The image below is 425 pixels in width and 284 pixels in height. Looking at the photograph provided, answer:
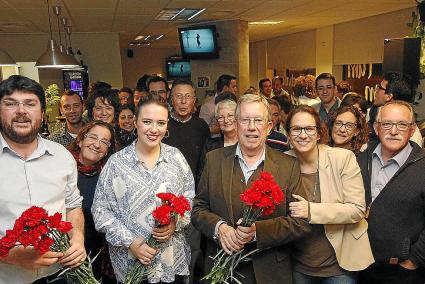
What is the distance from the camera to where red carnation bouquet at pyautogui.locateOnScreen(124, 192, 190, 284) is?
1.70m

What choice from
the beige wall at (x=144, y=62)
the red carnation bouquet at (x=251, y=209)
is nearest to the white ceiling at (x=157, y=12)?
the red carnation bouquet at (x=251, y=209)

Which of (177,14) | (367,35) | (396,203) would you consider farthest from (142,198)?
(367,35)

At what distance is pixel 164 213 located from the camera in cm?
169

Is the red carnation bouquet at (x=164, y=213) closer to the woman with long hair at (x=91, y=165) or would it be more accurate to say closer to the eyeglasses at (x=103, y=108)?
the woman with long hair at (x=91, y=165)

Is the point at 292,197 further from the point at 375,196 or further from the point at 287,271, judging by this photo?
the point at 375,196

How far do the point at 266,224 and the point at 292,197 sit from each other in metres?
0.22

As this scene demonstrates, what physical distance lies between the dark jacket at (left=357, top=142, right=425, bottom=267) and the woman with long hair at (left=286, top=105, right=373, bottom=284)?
3.8 inches

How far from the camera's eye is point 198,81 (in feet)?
28.7

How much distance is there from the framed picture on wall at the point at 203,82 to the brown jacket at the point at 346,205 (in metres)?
6.63

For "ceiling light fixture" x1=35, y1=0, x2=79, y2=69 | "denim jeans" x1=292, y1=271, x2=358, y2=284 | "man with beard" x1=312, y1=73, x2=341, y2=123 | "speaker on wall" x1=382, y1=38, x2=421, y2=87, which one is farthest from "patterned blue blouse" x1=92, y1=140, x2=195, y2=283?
"speaker on wall" x1=382, y1=38, x2=421, y2=87

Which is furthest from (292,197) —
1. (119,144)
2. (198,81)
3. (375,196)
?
(198,81)

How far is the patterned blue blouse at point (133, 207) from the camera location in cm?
201

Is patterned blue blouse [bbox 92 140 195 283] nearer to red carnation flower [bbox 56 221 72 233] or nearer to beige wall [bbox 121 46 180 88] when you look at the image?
red carnation flower [bbox 56 221 72 233]

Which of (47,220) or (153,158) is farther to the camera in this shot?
(153,158)
